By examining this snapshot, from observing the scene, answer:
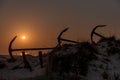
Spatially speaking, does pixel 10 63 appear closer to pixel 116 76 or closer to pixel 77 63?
pixel 77 63

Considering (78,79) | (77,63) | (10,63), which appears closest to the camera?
(78,79)

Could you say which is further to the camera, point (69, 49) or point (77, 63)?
point (69, 49)

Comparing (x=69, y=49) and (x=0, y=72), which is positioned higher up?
(x=69, y=49)

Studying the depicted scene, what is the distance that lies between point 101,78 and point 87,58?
118cm

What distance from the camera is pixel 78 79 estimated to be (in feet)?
31.5

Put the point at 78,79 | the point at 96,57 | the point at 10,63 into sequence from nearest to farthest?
the point at 78,79 → the point at 96,57 → the point at 10,63

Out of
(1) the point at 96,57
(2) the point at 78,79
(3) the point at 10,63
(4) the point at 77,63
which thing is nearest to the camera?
(2) the point at 78,79

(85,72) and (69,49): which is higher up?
(69,49)

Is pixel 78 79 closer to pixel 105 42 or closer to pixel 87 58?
pixel 87 58

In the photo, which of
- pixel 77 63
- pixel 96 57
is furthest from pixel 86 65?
pixel 96 57

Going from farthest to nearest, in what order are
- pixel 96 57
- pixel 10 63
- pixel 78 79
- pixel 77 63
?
pixel 10 63 < pixel 96 57 < pixel 77 63 < pixel 78 79

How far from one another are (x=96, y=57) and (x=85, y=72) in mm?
1386

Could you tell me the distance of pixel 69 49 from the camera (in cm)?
1148

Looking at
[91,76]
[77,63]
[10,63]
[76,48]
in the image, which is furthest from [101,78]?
[10,63]
